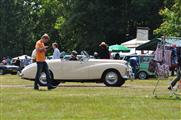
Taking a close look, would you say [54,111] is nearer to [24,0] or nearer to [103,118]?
[103,118]

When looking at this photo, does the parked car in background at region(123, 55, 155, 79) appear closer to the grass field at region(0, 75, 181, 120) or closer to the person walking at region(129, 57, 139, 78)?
the person walking at region(129, 57, 139, 78)

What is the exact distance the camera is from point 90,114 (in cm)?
1205

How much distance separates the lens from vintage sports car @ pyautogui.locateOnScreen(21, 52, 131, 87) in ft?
78.1

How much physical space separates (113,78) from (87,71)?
1.08m

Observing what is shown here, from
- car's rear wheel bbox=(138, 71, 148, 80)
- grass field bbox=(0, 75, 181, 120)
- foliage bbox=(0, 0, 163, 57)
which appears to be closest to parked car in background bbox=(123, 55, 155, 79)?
car's rear wheel bbox=(138, 71, 148, 80)

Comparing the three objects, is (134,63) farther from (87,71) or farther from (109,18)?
(109,18)

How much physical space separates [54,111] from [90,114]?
90 centimetres

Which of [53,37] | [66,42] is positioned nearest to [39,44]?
[66,42]

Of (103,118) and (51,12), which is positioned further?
(51,12)

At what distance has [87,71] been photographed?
23.8 metres

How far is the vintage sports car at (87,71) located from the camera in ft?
78.1

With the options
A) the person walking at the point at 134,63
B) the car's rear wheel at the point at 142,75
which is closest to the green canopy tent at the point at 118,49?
the car's rear wheel at the point at 142,75

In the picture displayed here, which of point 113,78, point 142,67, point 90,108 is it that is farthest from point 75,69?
point 142,67

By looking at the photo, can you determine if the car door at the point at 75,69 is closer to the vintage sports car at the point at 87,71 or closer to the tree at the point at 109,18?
the vintage sports car at the point at 87,71
